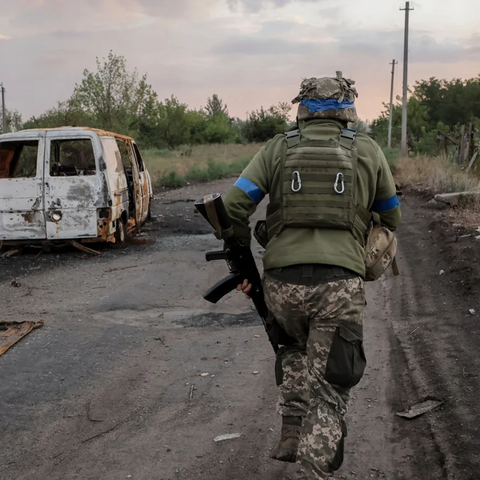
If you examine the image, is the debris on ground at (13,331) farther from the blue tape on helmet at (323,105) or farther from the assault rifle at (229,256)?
the blue tape on helmet at (323,105)

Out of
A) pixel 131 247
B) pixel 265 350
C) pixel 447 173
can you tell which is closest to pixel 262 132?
pixel 447 173

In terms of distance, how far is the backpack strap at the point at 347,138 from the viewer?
301 centimetres

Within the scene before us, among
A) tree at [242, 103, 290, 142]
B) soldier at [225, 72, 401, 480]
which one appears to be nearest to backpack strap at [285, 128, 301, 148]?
soldier at [225, 72, 401, 480]

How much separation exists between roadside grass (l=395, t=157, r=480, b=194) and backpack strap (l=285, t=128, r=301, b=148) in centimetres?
1007

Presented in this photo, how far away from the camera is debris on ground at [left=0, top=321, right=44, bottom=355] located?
18.2 ft

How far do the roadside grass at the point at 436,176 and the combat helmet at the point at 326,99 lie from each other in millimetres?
9943

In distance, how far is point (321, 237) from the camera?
2.98 m

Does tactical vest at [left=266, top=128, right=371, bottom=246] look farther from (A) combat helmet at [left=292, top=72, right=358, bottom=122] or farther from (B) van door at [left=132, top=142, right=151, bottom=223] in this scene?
(B) van door at [left=132, top=142, right=151, bottom=223]

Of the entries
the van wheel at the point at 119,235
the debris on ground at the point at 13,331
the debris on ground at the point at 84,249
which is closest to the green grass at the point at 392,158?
the van wheel at the point at 119,235

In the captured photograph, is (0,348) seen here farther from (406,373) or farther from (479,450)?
(479,450)

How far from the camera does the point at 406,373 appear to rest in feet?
15.6

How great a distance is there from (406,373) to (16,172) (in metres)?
7.77

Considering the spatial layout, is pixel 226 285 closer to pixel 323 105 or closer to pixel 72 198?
pixel 323 105

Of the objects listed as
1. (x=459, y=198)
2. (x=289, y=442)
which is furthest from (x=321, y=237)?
(x=459, y=198)
